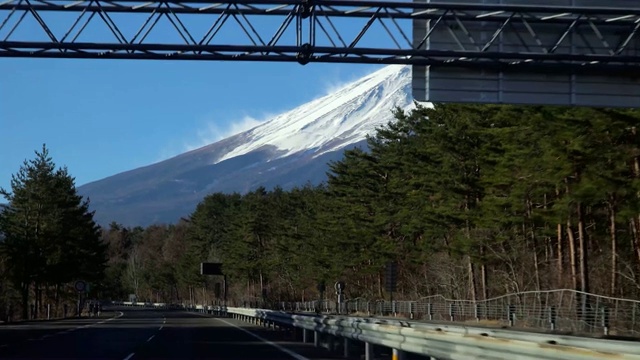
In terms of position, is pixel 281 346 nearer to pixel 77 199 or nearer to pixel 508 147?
pixel 508 147

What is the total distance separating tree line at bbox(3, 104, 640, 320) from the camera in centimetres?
3962

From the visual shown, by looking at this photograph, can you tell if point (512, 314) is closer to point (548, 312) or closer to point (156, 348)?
point (548, 312)

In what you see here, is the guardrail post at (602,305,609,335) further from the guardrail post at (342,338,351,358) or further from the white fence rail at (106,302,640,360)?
the white fence rail at (106,302,640,360)

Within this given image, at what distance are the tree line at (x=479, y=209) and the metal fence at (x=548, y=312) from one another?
6.51 ft

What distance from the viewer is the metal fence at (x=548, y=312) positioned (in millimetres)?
34594

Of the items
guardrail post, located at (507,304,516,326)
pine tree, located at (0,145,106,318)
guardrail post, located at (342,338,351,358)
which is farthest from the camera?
pine tree, located at (0,145,106,318)

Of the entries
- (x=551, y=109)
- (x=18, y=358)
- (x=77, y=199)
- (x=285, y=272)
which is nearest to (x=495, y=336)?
(x=18, y=358)

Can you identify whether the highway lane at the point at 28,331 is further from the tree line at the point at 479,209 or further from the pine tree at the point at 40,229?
the pine tree at the point at 40,229

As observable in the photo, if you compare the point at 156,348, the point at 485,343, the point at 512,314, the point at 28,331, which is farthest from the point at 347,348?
the point at 28,331

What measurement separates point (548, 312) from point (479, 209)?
17.3 m

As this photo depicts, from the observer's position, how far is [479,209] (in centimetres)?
5559

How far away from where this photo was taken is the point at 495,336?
1354 cm

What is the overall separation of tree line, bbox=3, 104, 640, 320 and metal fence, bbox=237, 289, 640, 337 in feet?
6.51

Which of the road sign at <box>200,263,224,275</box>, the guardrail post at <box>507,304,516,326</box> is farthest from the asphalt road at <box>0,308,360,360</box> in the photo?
the road sign at <box>200,263,224,275</box>
